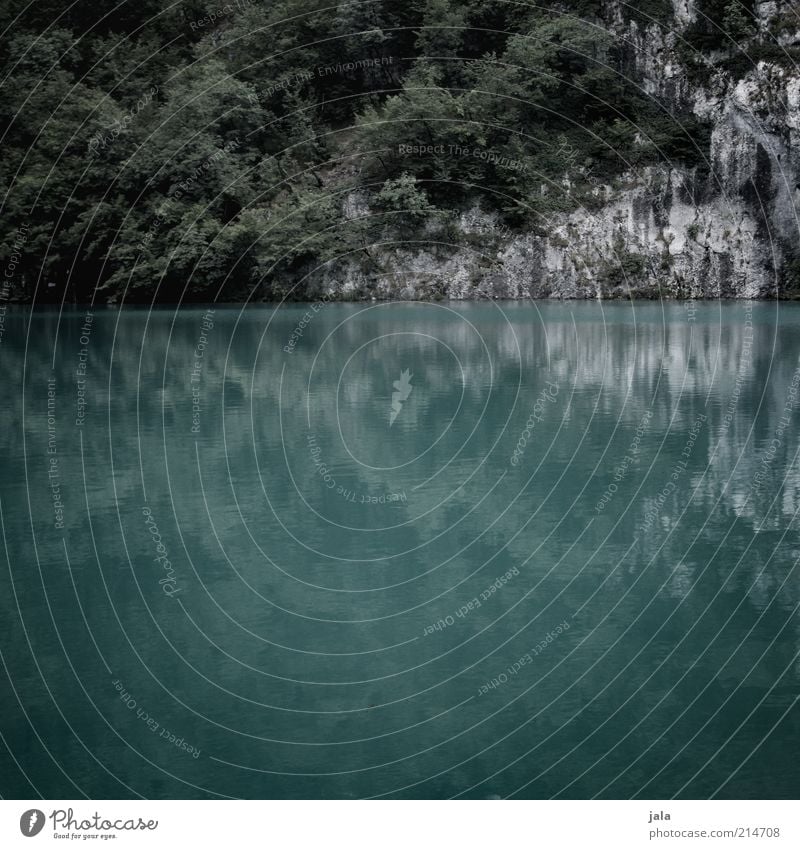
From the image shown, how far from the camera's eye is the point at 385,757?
585 cm

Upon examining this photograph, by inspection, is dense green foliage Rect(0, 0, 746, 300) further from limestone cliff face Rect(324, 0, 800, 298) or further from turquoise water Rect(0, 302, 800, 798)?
turquoise water Rect(0, 302, 800, 798)

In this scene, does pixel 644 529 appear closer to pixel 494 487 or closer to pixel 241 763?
pixel 494 487

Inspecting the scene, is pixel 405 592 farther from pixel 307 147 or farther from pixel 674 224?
pixel 307 147

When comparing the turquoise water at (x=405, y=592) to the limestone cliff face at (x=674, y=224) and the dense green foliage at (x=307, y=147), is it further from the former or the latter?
the dense green foliage at (x=307, y=147)

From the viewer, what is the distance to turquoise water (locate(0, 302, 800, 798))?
586 cm

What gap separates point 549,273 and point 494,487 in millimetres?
40952

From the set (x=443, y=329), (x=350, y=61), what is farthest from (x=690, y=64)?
(x=443, y=329)

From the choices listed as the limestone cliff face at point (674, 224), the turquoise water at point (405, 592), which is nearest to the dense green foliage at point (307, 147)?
the limestone cliff face at point (674, 224)

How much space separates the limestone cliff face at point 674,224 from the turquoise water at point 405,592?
32.5m

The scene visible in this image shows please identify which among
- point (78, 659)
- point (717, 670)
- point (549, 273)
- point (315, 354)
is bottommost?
point (717, 670)

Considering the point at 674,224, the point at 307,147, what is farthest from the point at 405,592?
the point at 307,147

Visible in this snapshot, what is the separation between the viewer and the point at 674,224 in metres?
50.2

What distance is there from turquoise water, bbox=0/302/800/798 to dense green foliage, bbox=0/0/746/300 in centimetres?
3425

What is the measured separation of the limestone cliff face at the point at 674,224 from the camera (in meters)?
49.0
